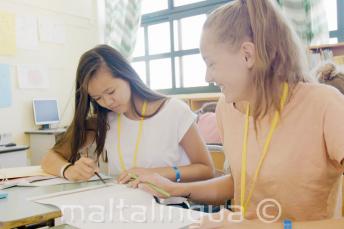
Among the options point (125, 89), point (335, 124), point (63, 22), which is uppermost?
point (63, 22)

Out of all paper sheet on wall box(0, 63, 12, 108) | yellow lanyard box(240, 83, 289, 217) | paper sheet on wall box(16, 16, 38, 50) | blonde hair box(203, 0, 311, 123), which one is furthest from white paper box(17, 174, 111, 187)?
paper sheet on wall box(16, 16, 38, 50)

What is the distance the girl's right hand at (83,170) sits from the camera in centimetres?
125

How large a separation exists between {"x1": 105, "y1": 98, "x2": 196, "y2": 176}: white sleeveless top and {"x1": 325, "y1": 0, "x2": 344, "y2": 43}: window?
8.23 feet

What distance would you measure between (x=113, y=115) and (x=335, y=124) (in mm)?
974

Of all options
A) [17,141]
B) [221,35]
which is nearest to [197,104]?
[17,141]

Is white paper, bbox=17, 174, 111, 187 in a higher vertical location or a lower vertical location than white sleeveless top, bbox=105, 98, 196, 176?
lower

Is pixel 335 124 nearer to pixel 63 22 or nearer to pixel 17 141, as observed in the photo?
pixel 17 141

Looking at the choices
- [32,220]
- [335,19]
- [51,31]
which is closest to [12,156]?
[51,31]

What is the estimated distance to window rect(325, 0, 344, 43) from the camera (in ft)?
11.1

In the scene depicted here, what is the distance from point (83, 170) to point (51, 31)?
126 inches

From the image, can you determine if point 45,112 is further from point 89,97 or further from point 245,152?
point 245,152

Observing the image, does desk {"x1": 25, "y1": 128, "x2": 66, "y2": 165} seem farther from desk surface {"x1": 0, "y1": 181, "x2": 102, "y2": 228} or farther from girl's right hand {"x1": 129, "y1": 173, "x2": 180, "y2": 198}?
girl's right hand {"x1": 129, "y1": 173, "x2": 180, "y2": 198}

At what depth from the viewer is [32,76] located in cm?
386

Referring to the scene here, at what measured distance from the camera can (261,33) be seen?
88 centimetres
